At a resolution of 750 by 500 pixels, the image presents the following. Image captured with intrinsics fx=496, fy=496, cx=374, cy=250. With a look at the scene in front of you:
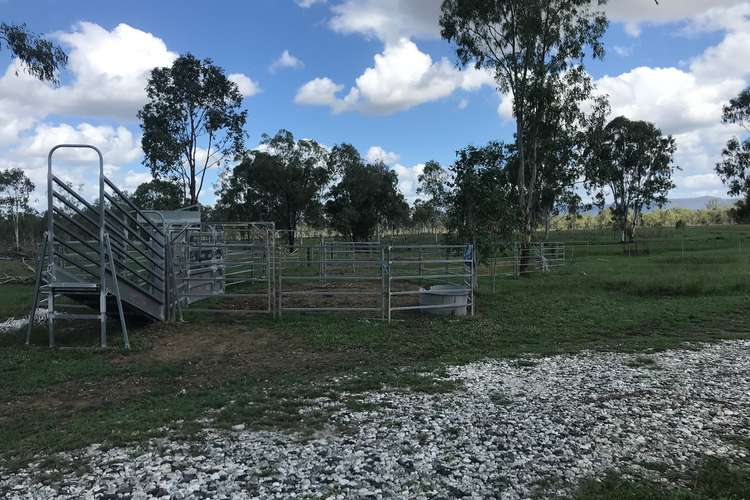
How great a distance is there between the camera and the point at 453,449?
443 cm

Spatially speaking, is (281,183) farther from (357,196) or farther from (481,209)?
(481,209)

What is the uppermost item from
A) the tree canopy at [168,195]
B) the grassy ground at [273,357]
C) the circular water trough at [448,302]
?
the tree canopy at [168,195]

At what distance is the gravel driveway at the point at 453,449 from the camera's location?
3746mm

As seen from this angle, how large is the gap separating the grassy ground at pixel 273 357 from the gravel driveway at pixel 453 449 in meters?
0.37

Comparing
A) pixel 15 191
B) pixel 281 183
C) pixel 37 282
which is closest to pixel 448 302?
pixel 37 282

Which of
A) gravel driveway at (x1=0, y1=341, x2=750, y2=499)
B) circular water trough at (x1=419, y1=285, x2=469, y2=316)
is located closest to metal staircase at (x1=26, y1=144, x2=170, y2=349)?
gravel driveway at (x1=0, y1=341, x2=750, y2=499)

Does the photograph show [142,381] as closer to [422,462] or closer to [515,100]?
[422,462]

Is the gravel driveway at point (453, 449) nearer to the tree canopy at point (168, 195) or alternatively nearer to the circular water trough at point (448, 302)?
the circular water trough at point (448, 302)

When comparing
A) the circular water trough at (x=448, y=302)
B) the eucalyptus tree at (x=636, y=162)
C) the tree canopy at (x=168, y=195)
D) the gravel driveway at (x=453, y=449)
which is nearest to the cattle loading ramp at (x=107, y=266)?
the circular water trough at (x=448, y=302)

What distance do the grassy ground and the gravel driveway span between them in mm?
374

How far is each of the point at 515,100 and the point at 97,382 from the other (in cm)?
2144

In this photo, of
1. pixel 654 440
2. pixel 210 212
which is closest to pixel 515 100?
pixel 654 440

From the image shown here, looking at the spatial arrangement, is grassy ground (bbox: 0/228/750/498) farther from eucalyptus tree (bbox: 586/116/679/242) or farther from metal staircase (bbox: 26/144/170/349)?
eucalyptus tree (bbox: 586/116/679/242)

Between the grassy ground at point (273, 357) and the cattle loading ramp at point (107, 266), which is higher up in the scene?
the cattle loading ramp at point (107, 266)
